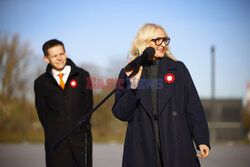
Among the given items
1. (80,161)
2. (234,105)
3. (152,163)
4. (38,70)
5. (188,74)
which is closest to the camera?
(152,163)

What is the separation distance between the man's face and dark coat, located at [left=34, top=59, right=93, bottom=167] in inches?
5.8

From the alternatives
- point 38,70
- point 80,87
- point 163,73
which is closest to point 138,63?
point 163,73

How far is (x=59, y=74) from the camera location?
4340 mm

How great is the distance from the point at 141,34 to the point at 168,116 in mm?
837

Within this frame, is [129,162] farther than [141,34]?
No

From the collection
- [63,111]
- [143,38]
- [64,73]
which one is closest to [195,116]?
[143,38]

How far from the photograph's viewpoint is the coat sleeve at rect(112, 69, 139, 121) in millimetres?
2867

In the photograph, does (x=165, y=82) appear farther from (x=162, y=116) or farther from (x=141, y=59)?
(x=141, y=59)

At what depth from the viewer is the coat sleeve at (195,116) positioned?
9.67ft

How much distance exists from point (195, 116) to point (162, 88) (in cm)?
38

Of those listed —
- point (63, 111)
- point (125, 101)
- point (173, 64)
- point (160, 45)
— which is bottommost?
point (63, 111)

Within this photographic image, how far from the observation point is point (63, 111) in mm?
4254

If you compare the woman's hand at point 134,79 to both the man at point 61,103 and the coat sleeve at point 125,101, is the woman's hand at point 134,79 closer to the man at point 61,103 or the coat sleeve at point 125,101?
the coat sleeve at point 125,101

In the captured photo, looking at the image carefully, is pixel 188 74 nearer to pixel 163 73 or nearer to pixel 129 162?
pixel 163 73
